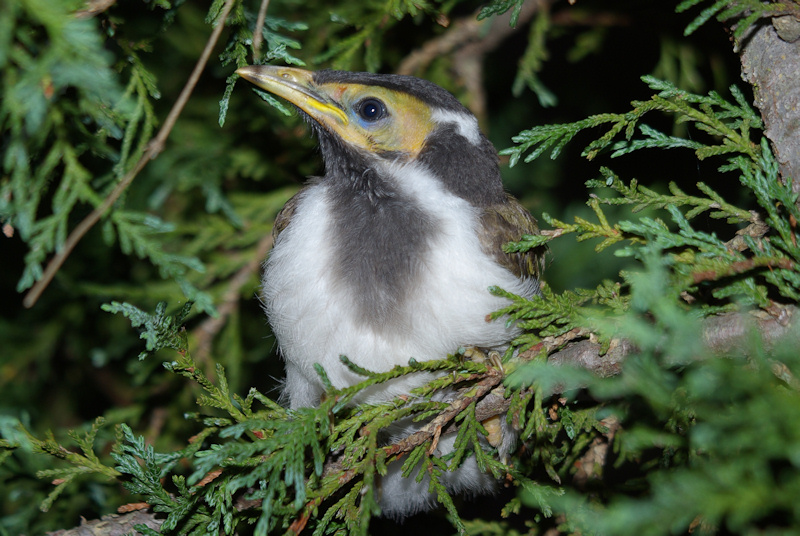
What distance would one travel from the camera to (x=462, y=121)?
2.68 m

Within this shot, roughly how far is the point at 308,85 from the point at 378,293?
39.2 inches

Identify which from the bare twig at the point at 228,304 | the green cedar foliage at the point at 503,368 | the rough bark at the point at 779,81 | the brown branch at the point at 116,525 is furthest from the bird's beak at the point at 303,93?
the brown branch at the point at 116,525

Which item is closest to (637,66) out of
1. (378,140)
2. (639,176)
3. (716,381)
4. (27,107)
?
(639,176)

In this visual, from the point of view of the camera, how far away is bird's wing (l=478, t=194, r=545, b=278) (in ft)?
8.04

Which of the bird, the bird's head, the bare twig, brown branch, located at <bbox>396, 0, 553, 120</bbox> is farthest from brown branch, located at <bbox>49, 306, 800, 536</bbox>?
brown branch, located at <bbox>396, 0, 553, 120</bbox>

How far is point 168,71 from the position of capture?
4.04m

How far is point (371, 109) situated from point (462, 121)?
1.36ft

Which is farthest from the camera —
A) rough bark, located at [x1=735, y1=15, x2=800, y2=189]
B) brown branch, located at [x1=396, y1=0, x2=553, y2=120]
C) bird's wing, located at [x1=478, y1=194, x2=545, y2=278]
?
brown branch, located at [x1=396, y1=0, x2=553, y2=120]

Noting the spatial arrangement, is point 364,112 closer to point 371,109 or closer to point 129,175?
point 371,109

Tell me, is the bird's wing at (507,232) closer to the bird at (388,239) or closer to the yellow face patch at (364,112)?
the bird at (388,239)

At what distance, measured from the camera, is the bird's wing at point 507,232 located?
2.45m

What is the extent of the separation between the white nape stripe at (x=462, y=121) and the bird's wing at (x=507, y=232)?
0.33 m

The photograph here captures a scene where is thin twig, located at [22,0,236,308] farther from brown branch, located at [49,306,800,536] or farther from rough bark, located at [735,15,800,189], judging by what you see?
rough bark, located at [735,15,800,189]

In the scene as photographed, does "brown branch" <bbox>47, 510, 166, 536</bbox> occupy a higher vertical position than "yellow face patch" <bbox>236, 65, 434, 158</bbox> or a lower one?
lower
